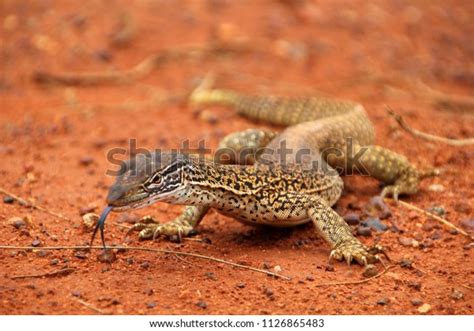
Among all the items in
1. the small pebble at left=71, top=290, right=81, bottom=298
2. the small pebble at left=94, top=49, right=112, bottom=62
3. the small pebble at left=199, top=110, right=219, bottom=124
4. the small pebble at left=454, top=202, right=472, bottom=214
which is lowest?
the small pebble at left=71, top=290, right=81, bottom=298

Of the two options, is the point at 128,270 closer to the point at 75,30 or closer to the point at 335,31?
the point at 75,30


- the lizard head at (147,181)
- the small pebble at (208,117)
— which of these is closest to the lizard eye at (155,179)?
the lizard head at (147,181)

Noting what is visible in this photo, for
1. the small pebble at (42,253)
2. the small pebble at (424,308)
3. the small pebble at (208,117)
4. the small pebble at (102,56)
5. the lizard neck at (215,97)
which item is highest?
the small pebble at (102,56)

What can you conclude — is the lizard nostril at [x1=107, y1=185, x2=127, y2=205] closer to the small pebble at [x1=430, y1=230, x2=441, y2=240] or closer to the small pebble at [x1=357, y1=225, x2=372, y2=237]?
the small pebble at [x1=357, y1=225, x2=372, y2=237]

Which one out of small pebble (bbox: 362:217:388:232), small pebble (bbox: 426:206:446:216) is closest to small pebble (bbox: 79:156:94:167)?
small pebble (bbox: 362:217:388:232)

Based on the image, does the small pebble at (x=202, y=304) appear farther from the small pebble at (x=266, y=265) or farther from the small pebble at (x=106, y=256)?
the small pebble at (x=106, y=256)
